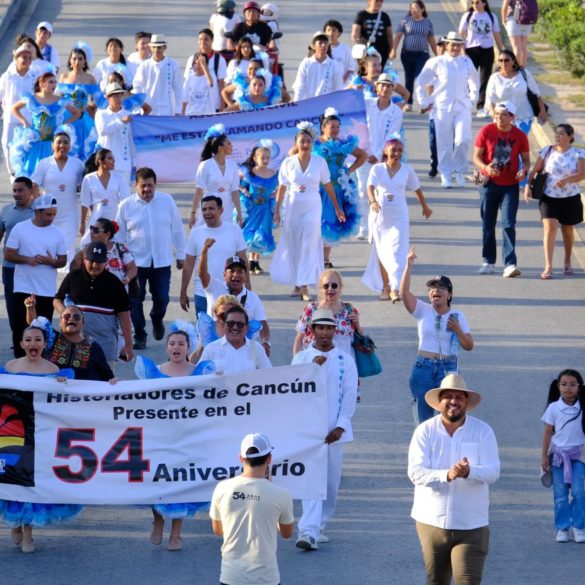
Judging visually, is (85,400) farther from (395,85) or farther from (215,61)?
(215,61)

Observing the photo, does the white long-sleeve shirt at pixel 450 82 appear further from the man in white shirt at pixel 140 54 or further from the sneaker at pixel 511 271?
the sneaker at pixel 511 271

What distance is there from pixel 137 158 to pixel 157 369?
29.8 feet

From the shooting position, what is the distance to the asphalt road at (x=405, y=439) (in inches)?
468

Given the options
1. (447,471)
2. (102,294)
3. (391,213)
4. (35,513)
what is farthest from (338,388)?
(391,213)

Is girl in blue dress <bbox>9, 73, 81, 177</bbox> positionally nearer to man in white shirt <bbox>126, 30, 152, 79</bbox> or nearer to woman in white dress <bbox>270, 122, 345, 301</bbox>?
woman in white dress <bbox>270, 122, 345, 301</bbox>

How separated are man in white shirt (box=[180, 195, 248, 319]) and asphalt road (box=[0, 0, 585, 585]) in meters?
1.07

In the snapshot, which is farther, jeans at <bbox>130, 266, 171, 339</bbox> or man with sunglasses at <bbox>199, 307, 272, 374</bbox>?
jeans at <bbox>130, 266, 171, 339</bbox>

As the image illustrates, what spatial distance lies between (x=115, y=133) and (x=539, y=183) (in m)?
5.21

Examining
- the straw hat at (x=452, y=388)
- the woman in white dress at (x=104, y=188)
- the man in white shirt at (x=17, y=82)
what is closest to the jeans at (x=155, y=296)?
the woman in white dress at (x=104, y=188)

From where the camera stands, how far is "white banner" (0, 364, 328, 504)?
482 inches

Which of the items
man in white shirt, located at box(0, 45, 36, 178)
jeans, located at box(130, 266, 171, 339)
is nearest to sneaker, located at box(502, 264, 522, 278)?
jeans, located at box(130, 266, 171, 339)

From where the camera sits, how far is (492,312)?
18359mm

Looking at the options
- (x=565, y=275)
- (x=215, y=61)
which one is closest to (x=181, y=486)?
(x=565, y=275)

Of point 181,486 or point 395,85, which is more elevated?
point 395,85
